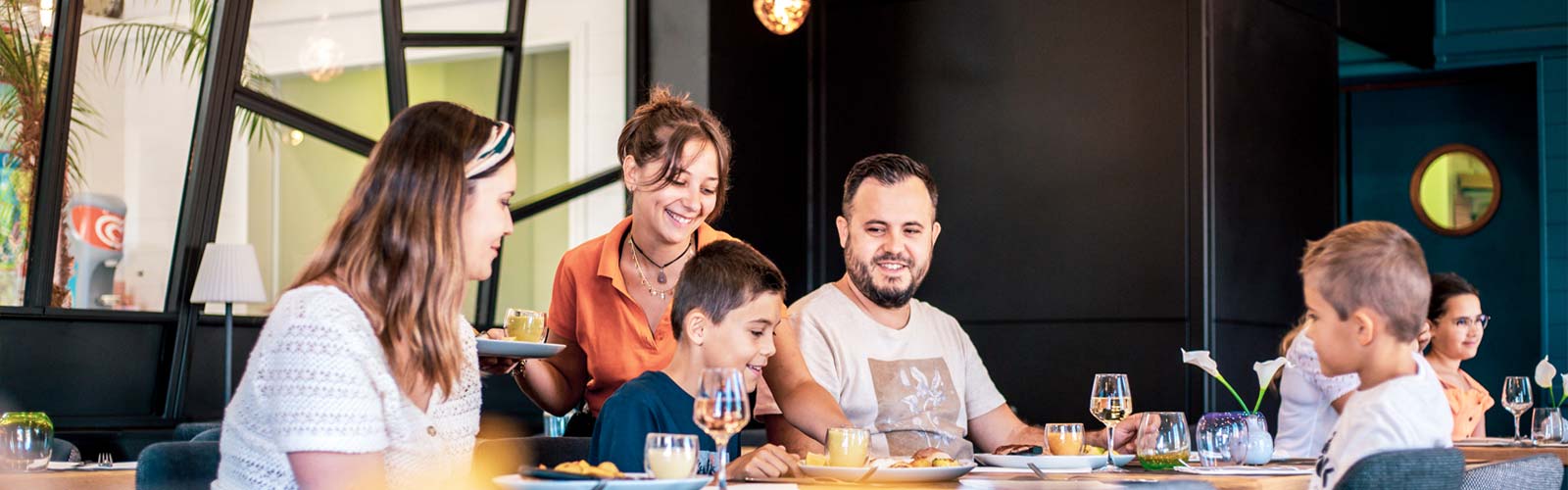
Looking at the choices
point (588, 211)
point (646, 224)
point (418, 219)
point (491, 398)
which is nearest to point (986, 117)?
point (588, 211)

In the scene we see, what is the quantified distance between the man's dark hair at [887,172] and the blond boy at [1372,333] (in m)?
1.14

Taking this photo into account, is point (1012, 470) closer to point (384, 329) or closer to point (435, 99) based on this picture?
point (384, 329)

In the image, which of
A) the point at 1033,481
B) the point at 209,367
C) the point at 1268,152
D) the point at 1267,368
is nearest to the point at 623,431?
the point at 1033,481

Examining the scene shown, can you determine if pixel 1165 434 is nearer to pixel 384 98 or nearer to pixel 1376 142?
pixel 384 98

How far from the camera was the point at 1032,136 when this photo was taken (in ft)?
22.9

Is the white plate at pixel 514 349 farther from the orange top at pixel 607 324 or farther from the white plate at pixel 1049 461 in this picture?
the white plate at pixel 1049 461

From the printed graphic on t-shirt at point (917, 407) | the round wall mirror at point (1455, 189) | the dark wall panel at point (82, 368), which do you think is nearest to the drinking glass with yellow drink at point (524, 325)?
the printed graphic on t-shirt at point (917, 407)

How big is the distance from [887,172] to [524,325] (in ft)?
2.92

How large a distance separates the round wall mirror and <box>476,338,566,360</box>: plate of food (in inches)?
312

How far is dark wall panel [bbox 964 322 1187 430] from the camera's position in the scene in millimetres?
6578

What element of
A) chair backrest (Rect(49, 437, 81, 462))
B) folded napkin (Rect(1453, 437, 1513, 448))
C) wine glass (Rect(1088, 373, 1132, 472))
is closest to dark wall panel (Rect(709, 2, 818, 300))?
chair backrest (Rect(49, 437, 81, 462))

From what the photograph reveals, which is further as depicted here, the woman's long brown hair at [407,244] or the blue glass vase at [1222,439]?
the blue glass vase at [1222,439]

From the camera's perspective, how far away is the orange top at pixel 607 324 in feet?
10.6

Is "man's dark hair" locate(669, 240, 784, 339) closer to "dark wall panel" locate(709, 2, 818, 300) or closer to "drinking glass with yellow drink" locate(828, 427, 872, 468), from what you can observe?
"drinking glass with yellow drink" locate(828, 427, 872, 468)
